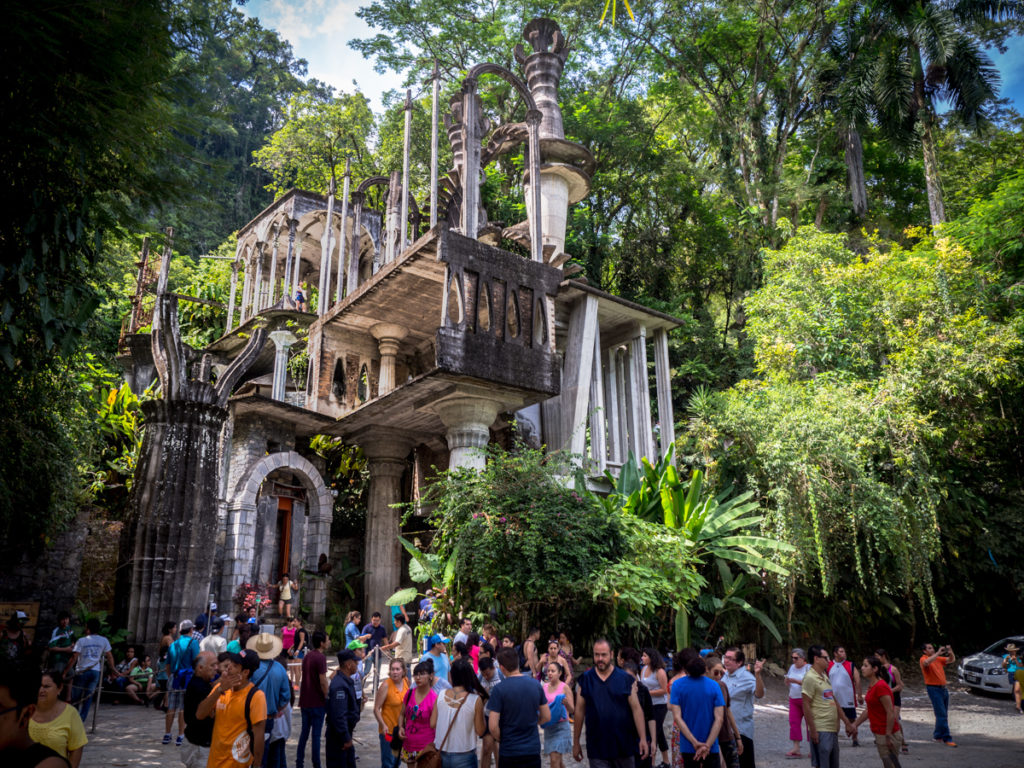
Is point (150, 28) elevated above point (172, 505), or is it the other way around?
point (150, 28)

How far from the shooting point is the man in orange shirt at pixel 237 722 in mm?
4738

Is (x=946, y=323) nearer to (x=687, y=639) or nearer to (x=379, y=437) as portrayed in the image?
(x=687, y=639)

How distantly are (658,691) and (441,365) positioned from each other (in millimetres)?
7038

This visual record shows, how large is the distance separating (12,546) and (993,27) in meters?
29.7

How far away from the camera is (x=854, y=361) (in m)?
17.8

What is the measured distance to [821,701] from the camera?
7.05 m

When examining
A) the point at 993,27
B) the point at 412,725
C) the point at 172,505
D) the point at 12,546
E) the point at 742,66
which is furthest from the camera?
the point at 742,66

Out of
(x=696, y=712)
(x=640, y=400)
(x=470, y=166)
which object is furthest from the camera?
(x=640, y=400)

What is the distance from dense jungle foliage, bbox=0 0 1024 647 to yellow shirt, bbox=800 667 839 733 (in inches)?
162

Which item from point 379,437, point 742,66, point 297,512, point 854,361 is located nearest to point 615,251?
point 742,66

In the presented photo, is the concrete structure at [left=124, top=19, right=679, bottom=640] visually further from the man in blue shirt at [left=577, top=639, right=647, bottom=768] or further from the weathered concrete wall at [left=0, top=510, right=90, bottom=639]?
the man in blue shirt at [left=577, top=639, right=647, bottom=768]

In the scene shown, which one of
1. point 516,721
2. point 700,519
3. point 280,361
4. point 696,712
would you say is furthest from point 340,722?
point 280,361

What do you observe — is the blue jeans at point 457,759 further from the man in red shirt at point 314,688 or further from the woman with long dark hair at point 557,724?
the man in red shirt at point 314,688

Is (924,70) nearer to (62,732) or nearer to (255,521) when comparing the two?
(255,521)
